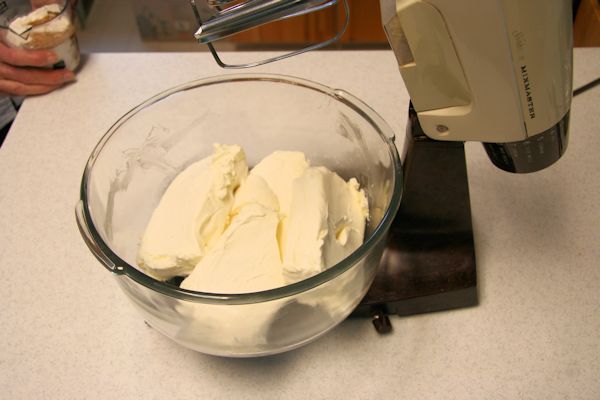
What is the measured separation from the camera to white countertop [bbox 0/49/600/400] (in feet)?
1.92

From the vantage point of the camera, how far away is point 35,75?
0.91 meters

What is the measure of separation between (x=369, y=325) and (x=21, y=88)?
700mm

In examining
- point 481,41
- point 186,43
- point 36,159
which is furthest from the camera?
point 186,43

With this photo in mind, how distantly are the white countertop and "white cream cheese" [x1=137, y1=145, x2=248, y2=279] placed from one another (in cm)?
12

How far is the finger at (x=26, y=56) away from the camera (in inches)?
34.9

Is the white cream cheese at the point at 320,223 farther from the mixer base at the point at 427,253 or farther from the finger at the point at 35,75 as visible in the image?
the finger at the point at 35,75

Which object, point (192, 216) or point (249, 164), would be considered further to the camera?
point (249, 164)

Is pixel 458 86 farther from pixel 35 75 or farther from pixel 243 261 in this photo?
pixel 35 75

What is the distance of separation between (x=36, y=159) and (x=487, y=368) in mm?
693

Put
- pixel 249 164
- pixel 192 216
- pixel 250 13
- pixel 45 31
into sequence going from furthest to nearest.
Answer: pixel 45 31
pixel 249 164
pixel 192 216
pixel 250 13

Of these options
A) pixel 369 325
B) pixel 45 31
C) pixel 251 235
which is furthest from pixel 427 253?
pixel 45 31

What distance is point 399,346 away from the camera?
62cm

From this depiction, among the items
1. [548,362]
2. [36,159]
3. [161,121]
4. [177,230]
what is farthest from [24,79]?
[548,362]

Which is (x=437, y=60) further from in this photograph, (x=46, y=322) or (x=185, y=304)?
(x=46, y=322)
